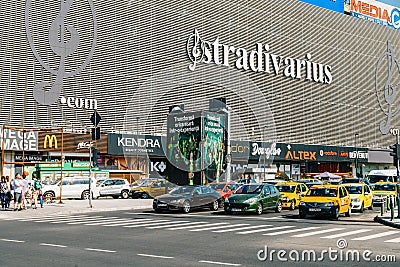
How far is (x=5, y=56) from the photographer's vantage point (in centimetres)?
5603

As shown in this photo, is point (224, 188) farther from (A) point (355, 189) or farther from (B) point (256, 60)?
(B) point (256, 60)

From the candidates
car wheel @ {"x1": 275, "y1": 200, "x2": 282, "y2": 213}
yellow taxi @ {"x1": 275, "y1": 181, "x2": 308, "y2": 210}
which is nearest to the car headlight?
car wheel @ {"x1": 275, "y1": 200, "x2": 282, "y2": 213}

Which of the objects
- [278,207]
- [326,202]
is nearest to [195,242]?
[326,202]

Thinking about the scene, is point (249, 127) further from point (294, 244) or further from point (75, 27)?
point (294, 244)

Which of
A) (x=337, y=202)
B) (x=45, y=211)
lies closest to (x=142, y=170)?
(x=45, y=211)

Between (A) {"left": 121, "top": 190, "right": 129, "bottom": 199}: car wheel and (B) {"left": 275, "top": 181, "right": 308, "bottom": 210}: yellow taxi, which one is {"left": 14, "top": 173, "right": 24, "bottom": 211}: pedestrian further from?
(A) {"left": 121, "top": 190, "right": 129, "bottom": 199}: car wheel

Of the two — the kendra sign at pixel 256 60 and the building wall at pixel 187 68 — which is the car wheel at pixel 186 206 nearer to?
the building wall at pixel 187 68

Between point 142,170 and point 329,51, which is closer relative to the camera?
point 142,170

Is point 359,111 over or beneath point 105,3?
beneath

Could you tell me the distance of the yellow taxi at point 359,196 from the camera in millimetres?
27362

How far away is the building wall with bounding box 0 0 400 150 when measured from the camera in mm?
57906

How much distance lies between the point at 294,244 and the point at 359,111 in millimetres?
86142

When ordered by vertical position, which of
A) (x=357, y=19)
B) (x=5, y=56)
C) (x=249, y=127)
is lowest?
(x=249, y=127)

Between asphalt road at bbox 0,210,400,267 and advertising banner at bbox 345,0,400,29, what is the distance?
85.8 m
